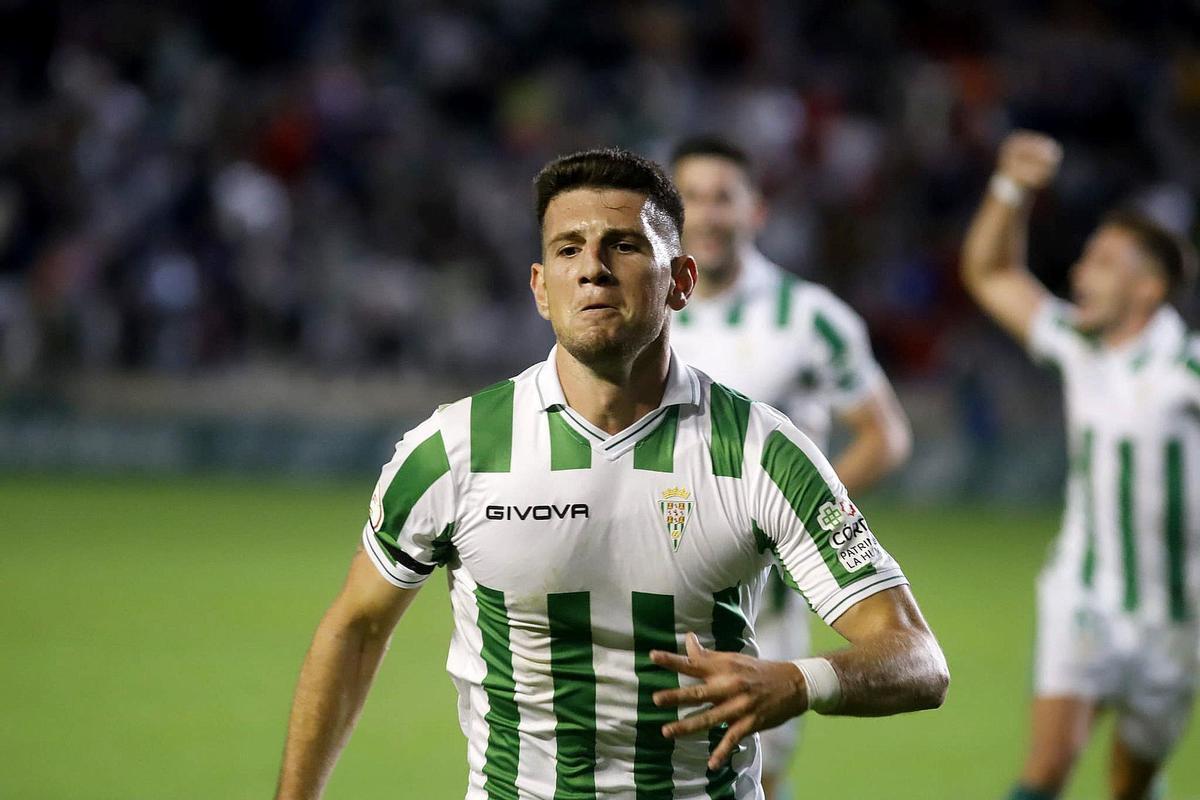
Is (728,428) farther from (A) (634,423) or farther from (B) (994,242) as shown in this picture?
(B) (994,242)

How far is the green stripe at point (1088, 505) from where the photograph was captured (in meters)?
5.91

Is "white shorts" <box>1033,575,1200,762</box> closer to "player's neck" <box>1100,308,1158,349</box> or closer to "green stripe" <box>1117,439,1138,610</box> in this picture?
"green stripe" <box>1117,439,1138,610</box>

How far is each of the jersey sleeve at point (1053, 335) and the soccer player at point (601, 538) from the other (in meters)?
3.12

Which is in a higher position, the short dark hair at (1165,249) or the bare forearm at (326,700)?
the short dark hair at (1165,249)

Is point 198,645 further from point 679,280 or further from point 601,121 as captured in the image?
point 601,121

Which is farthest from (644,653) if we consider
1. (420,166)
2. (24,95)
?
(24,95)

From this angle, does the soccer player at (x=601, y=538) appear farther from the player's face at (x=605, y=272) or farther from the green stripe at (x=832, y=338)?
the green stripe at (x=832, y=338)

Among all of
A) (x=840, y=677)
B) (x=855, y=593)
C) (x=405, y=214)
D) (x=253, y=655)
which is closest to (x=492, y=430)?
(x=855, y=593)

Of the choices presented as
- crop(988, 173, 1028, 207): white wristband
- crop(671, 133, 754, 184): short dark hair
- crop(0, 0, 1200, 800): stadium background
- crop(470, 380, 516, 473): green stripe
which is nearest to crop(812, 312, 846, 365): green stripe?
crop(671, 133, 754, 184): short dark hair

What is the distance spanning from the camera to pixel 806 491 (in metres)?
3.14

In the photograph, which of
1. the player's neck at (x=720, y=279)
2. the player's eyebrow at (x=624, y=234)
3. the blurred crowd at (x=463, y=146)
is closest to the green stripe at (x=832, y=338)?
the player's neck at (x=720, y=279)

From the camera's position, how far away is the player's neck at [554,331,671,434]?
330 centimetres

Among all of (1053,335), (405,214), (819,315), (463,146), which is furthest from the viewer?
(463,146)

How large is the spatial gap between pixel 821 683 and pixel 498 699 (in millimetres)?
810
